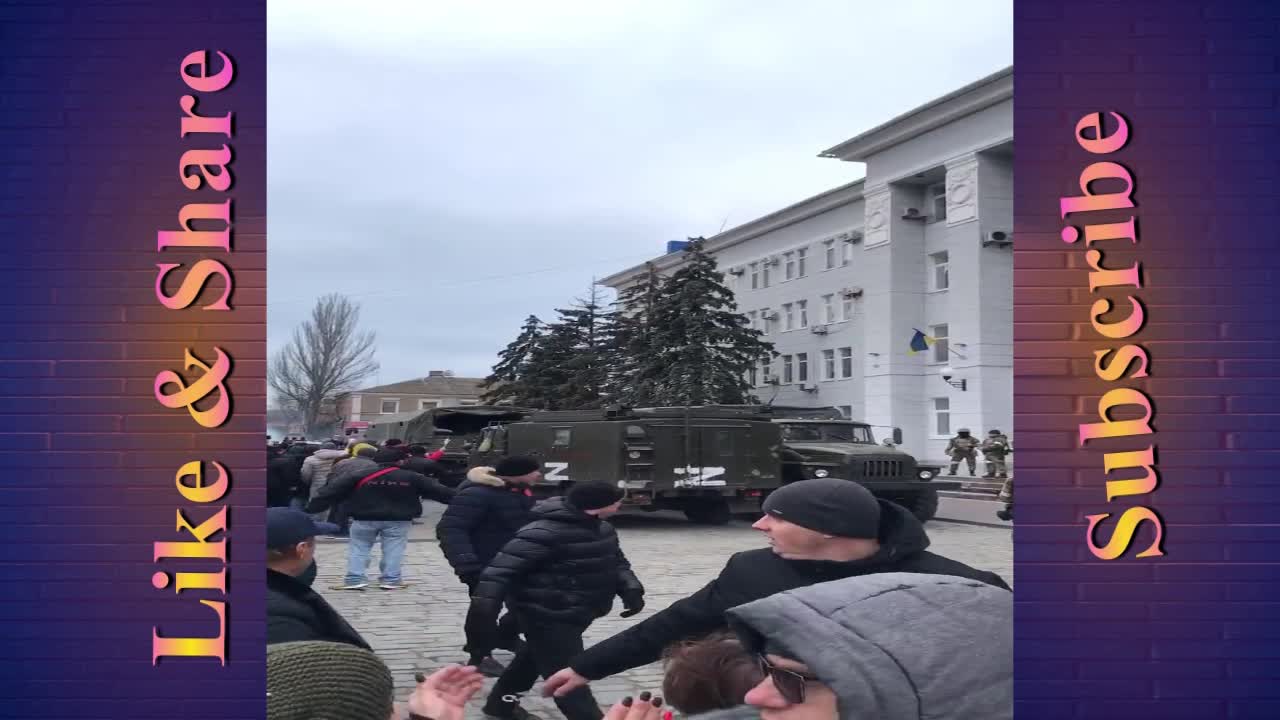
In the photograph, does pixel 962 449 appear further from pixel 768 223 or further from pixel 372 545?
pixel 768 223

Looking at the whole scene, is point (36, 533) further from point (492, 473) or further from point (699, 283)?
point (699, 283)

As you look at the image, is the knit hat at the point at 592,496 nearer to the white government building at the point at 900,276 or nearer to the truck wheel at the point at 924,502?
the white government building at the point at 900,276

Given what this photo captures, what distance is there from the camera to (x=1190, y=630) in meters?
3.33

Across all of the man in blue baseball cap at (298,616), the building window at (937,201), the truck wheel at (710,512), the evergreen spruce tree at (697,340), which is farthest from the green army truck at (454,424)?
the man in blue baseball cap at (298,616)

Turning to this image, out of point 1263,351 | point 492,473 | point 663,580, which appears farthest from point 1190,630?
point 663,580

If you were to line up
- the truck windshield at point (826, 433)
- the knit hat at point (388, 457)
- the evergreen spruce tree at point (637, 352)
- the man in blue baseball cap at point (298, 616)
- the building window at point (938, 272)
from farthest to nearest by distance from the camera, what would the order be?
1. the evergreen spruce tree at point (637, 352)
2. the building window at point (938, 272)
3. the truck windshield at point (826, 433)
4. the knit hat at point (388, 457)
5. the man in blue baseball cap at point (298, 616)

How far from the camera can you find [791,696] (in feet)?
5.93

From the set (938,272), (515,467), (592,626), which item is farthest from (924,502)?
(938,272)

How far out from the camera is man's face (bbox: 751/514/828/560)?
117 inches

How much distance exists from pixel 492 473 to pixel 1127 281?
14.6ft

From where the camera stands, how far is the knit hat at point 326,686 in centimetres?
207

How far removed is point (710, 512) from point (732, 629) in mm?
17764

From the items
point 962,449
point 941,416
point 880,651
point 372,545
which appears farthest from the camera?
point 941,416

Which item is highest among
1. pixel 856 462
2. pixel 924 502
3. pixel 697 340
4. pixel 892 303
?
pixel 892 303
